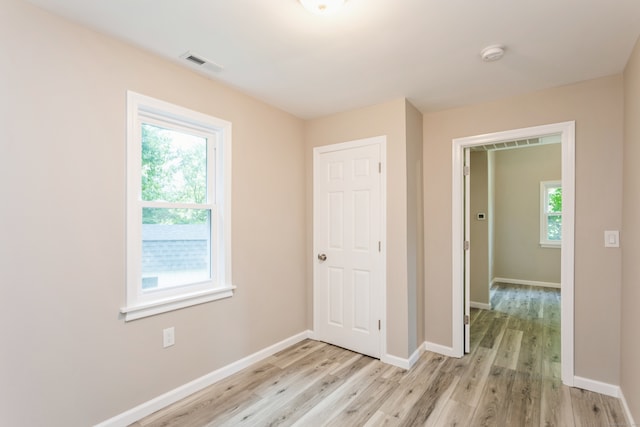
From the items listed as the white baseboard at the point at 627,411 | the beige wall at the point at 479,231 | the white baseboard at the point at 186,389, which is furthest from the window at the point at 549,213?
the white baseboard at the point at 186,389

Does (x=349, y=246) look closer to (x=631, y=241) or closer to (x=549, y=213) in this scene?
(x=631, y=241)

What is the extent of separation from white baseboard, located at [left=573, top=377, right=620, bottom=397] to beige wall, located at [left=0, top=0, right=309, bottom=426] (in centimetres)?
291

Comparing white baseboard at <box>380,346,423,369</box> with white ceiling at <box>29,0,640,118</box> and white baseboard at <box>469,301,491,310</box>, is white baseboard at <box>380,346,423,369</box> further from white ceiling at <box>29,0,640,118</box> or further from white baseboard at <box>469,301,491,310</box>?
white ceiling at <box>29,0,640,118</box>

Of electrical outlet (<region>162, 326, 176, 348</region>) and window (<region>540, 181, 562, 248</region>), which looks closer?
electrical outlet (<region>162, 326, 176, 348</region>)

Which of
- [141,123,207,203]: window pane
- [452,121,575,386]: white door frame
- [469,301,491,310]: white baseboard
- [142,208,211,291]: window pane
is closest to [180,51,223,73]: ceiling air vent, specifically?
[141,123,207,203]: window pane

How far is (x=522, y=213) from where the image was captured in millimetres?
6254

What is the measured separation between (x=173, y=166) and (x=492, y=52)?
2380 millimetres

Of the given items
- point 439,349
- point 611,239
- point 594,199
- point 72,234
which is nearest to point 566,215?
point 594,199

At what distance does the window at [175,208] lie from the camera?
2074mm

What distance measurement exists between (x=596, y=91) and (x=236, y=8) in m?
2.70

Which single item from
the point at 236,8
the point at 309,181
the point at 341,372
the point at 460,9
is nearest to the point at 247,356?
the point at 341,372

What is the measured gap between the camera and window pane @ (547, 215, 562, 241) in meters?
6.00

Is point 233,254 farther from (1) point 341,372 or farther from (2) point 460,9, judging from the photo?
(2) point 460,9

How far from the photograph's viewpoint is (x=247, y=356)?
281 centimetres
